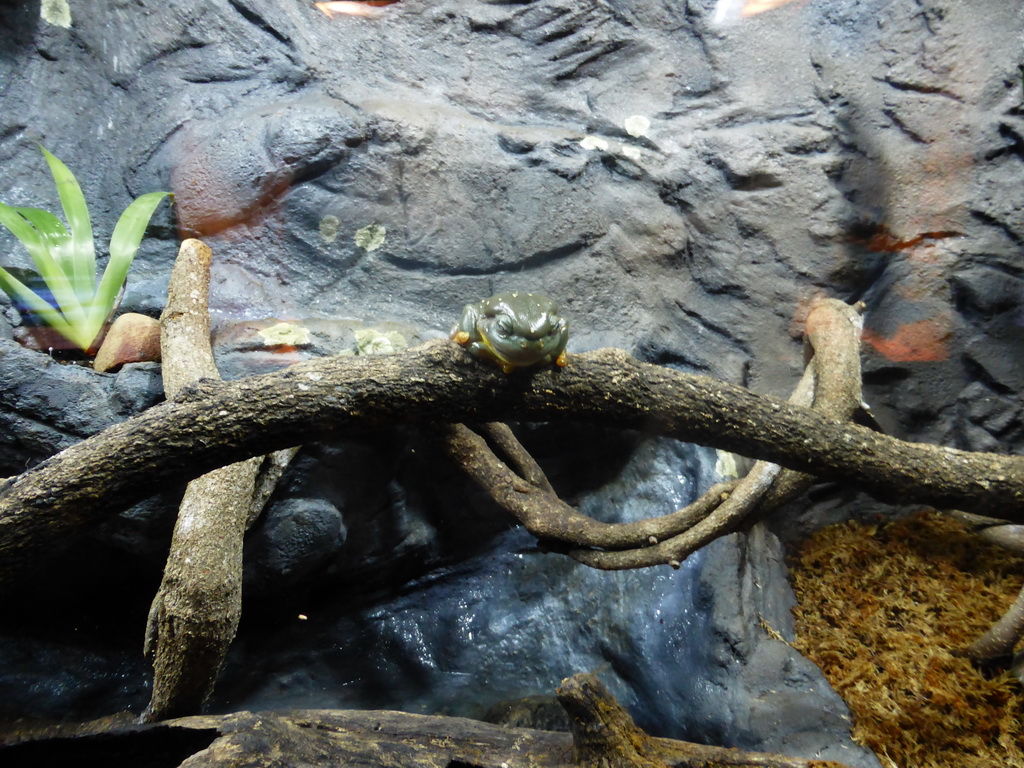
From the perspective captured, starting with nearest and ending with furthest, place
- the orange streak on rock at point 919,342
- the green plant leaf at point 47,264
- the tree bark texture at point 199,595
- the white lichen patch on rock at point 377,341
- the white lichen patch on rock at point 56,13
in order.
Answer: the tree bark texture at point 199,595
the green plant leaf at point 47,264
the white lichen patch on rock at point 377,341
the orange streak on rock at point 919,342
the white lichen patch on rock at point 56,13

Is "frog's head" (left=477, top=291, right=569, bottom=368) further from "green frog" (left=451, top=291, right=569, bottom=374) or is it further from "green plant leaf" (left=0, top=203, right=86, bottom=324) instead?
"green plant leaf" (left=0, top=203, right=86, bottom=324)

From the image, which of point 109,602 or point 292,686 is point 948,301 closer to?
point 292,686

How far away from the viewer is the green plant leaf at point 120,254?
2803 millimetres

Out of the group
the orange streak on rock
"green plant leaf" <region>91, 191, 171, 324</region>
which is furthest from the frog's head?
the orange streak on rock

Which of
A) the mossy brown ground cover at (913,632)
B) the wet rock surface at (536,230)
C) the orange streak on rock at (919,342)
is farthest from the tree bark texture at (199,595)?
the orange streak on rock at (919,342)

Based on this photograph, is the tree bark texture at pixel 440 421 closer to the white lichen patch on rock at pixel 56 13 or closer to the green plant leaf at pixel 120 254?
the green plant leaf at pixel 120 254

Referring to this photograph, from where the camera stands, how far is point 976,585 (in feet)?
9.12

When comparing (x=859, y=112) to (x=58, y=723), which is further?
(x=859, y=112)

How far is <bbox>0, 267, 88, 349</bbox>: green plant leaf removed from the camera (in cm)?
→ 271

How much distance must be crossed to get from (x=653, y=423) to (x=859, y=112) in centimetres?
248

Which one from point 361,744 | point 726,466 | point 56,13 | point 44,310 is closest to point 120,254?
point 44,310

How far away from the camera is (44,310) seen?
2744mm

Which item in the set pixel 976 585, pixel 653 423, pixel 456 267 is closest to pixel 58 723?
pixel 653 423

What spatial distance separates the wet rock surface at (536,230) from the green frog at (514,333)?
41.2 inches
